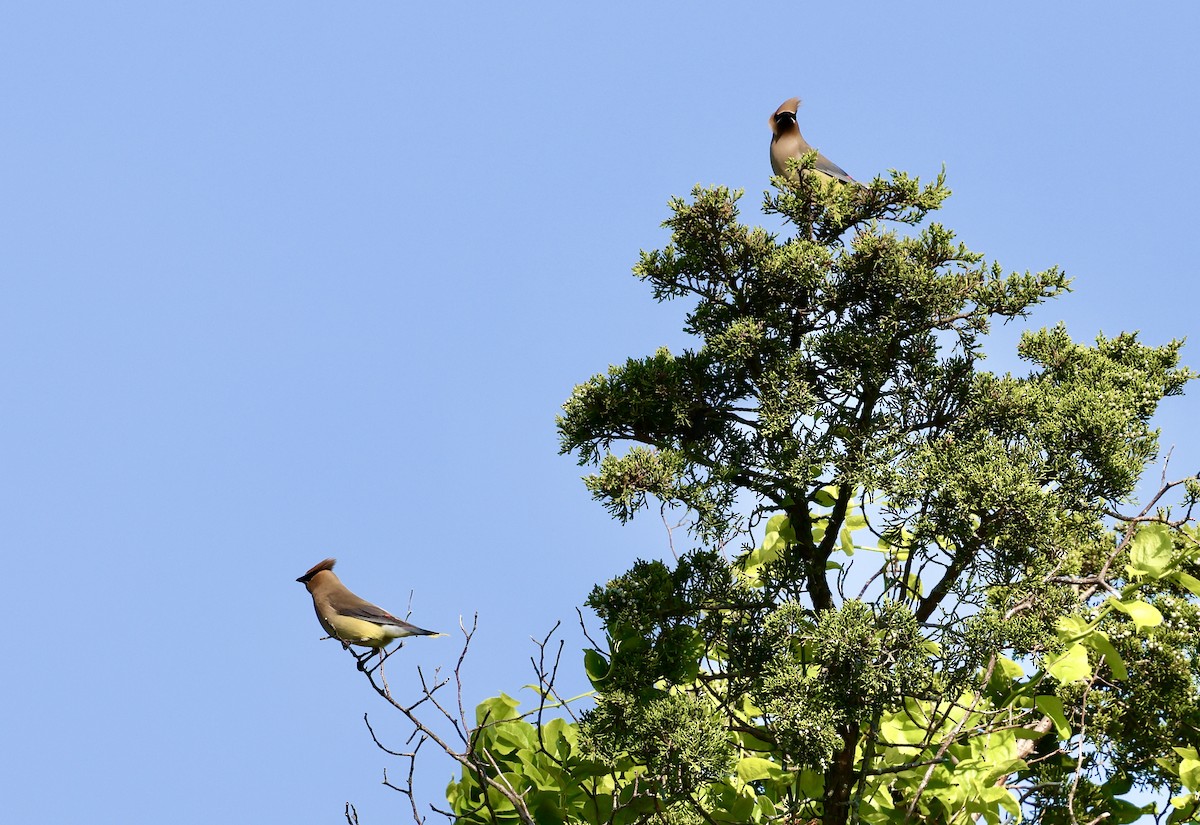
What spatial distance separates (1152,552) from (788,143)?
2612 mm

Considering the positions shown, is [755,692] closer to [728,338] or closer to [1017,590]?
[1017,590]

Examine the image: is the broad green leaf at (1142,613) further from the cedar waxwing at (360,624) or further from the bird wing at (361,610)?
the bird wing at (361,610)

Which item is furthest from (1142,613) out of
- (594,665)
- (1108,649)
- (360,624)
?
(360,624)

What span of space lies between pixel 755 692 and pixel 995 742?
1105 millimetres

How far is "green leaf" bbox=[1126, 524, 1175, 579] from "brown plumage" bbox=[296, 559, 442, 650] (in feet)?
10.4

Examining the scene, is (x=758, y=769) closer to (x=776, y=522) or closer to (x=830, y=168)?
(x=776, y=522)

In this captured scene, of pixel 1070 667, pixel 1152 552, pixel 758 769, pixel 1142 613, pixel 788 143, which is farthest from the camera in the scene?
pixel 788 143

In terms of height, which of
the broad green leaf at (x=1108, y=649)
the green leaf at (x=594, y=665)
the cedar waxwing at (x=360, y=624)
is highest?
the cedar waxwing at (x=360, y=624)

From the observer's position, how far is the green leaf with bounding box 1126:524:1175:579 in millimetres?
5633

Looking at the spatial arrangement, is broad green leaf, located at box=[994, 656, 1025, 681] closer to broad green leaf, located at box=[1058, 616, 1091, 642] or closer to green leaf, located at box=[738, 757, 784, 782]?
broad green leaf, located at box=[1058, 616, 1091, 642]

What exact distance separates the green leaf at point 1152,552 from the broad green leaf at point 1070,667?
0.70 metres

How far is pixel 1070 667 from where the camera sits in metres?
5.13

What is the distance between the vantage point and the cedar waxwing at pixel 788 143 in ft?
20.9

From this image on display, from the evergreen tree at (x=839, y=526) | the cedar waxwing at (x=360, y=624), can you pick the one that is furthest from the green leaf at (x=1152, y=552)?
the cedar waxwing at (x=360, y=624)
